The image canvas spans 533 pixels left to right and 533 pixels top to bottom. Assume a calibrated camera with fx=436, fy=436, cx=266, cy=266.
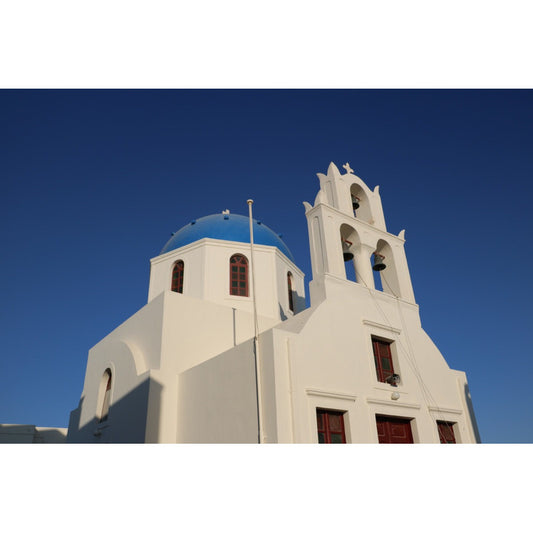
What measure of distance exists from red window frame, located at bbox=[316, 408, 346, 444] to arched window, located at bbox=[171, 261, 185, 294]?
7.49 meters

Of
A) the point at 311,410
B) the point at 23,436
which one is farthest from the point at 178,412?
the point at 23,436

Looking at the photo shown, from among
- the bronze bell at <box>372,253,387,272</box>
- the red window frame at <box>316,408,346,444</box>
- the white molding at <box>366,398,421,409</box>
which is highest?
the bronze bell at <box>372,253,387,272</box>

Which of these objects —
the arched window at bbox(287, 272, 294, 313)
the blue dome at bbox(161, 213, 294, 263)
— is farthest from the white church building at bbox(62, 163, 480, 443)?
the blue dome at bbox(161, 213, 294, 263)

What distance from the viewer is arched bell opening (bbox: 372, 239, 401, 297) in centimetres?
1141

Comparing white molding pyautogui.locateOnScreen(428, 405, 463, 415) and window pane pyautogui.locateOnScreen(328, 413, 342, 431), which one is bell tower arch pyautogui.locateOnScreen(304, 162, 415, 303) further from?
white molding pyautogui.locateOnScreen(428, 405, 463, 415)

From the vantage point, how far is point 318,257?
→ 395 inches

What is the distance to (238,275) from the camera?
14125 mm

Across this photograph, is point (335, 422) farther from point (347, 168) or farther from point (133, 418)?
point (347, 168)

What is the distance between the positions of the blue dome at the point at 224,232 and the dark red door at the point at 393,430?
7.59m

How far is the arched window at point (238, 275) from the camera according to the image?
45.4 ft

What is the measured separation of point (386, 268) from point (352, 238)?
1.36 m

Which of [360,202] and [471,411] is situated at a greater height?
[360,202]

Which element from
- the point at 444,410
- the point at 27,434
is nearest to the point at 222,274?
the point at 444,410

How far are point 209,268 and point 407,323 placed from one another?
20.7 feet
